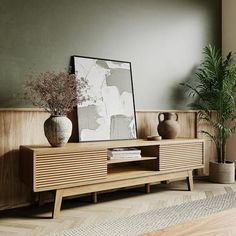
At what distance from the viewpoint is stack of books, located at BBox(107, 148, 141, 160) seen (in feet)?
9.00

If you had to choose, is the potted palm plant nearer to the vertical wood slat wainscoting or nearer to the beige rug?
the beige rug

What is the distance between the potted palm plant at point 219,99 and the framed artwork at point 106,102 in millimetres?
921

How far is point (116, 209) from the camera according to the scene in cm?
260

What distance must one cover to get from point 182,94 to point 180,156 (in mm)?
941

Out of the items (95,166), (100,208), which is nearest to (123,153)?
(95,166)

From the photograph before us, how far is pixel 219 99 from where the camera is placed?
353cm

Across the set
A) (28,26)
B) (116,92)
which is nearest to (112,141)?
(116,92)

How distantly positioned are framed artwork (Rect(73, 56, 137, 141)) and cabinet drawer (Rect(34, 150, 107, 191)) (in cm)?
39

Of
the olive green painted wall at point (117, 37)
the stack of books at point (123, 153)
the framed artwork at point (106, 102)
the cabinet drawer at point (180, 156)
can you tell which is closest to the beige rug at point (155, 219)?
the cabinet drawer at point (180, 156)

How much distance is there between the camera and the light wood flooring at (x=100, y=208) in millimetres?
2207

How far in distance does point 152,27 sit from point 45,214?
7.44ft

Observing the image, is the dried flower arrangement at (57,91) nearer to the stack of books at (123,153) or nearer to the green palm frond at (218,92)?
the stack of books at (123,153)

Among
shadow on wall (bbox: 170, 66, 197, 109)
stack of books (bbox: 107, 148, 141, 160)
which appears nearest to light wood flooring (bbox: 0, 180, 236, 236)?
stack of books (bbox: 107, 148, 141, 160)

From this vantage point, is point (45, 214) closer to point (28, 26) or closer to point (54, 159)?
point (54, 159)
